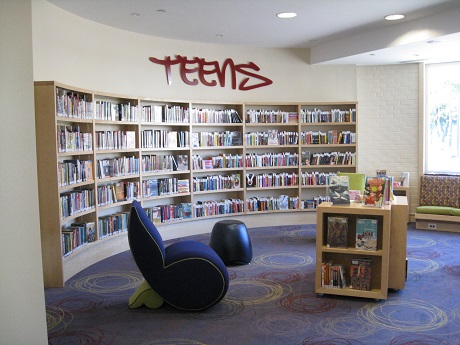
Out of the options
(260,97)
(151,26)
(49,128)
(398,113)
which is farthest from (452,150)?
(49,128)

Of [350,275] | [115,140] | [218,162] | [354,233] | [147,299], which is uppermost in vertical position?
[115,140]

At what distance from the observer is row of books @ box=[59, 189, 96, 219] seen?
5.07 m

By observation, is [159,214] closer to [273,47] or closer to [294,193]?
[294,193]

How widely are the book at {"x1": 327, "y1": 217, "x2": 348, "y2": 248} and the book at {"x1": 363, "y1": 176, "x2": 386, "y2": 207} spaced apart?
0.92 ft

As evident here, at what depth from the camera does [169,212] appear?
23.5 feet

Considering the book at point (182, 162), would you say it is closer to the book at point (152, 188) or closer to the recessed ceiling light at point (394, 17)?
the book at point (152, 188)

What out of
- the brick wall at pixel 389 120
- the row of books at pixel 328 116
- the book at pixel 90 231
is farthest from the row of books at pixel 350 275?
the brick wall at pixel 389 120

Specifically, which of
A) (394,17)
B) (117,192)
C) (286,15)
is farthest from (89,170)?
(394,17)

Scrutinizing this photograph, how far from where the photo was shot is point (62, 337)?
3650 millimetres

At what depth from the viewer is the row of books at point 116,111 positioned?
19.6 ft

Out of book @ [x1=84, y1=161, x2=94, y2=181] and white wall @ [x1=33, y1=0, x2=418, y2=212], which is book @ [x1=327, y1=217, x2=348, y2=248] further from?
white wall @ [x1=33, y1=0, x2=418, y2=212]

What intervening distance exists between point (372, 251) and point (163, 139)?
3787mm

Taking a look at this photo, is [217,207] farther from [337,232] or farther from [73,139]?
[337,232]

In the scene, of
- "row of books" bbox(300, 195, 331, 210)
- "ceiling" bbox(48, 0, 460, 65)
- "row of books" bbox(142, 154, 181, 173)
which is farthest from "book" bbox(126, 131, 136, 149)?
"row of books" bbox(300, 195, 331, 210)
